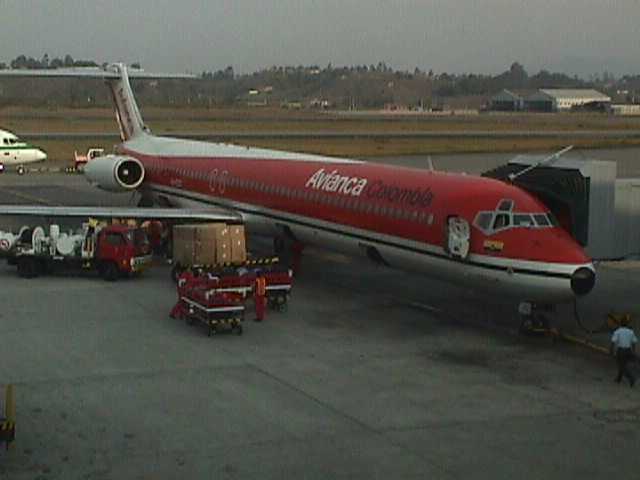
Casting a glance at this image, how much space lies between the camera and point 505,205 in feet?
68.0

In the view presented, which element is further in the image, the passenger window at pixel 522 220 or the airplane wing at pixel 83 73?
the airplane wing at pixel 83 73

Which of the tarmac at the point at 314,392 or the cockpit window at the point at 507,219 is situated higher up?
the cockpit window at the point at 507,219

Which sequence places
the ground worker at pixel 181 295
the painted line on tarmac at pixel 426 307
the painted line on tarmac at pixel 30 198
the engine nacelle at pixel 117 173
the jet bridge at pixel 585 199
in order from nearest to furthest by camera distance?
1. the ground worker at pixel 181 295
2. the jet bridge at pixel 585 199
3. the painted line on tarmac at pixel 426 307
4. the engine nacelle at pixel 117 173
5. the painted line on tarmac at pixel 30 198

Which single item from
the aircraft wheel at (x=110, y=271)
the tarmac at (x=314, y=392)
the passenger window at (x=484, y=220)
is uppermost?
the passenger window at (x=484, y=220)

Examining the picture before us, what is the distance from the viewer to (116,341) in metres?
20.0

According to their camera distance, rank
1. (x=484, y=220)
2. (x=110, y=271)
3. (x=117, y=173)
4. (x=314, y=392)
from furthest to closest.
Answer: (x=117, y=173)
(x=110, y=271)
(x=484, y=220)
(x=314, y=392)

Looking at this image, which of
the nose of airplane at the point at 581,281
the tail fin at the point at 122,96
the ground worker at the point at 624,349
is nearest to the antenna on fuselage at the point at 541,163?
the nose of airplane at the point at 581,281

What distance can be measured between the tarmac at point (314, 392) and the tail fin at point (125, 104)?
14919 millimetres

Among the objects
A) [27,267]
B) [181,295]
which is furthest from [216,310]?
[27,267]

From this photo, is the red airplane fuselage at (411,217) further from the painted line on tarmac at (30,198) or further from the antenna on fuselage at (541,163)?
the painted line on tarmac at (30,198)

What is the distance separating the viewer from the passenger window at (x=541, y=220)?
20422 mm

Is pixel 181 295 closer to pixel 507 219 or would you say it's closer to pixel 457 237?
pixel 457 237

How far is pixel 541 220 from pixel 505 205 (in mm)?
787

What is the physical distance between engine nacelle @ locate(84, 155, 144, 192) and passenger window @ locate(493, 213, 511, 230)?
18.6 meters
